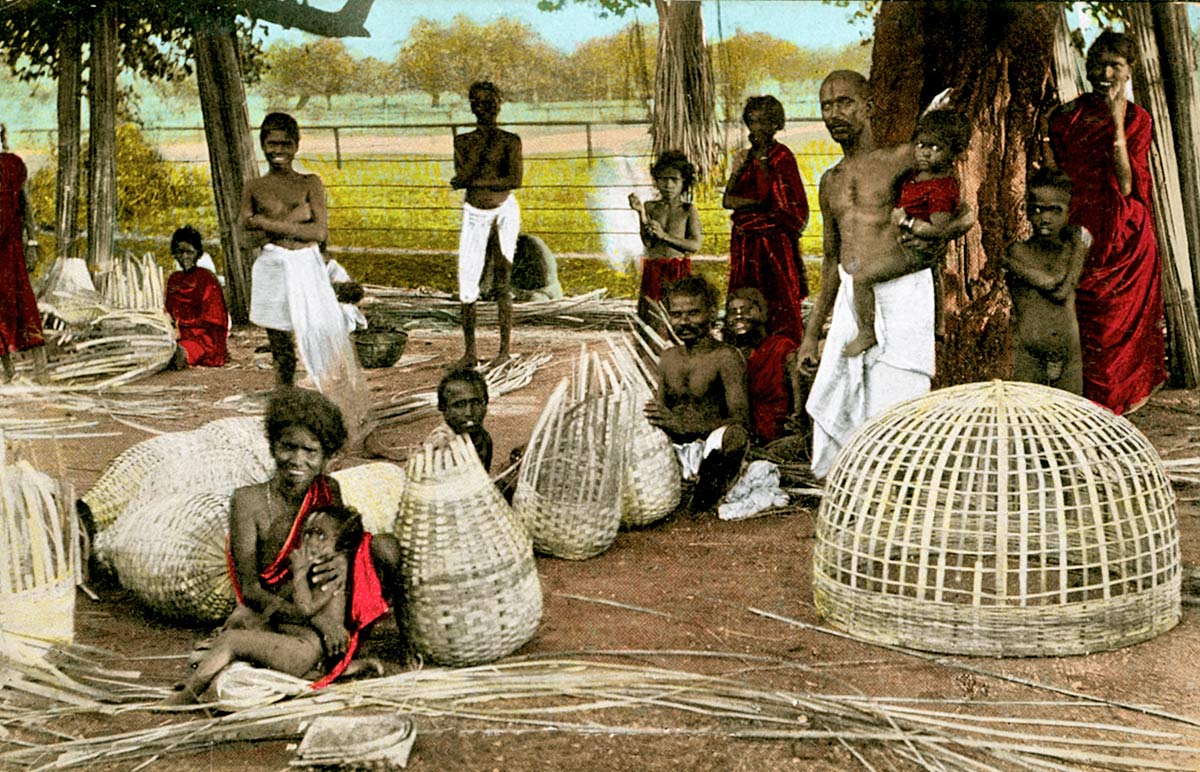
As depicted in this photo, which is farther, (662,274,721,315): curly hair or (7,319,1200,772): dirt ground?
(662,274,721,315): curly hair

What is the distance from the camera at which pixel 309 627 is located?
2.85 m

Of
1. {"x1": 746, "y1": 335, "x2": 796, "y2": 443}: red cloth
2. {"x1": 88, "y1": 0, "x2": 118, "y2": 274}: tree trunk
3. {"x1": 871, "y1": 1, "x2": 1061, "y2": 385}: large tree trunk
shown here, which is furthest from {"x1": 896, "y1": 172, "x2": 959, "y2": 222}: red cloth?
{"x1": 88, "y1": 0, "x2": 118, "y2": 274}: tree trunk

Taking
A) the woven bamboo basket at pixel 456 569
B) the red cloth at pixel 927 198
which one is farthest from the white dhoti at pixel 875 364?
the woven bamboo basket at pixel 456 569

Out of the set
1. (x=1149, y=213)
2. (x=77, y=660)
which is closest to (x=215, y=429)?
(x=77, y=660)

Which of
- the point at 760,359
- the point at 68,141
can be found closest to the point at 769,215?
the point at 760,359

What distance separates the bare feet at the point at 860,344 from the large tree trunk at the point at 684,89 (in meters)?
2.01

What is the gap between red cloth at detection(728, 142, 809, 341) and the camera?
524 cm

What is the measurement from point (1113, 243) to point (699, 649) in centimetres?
318

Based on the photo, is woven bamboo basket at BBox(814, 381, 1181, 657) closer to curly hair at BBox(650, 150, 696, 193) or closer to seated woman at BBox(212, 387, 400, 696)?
seated woman at BBox(212, 387, 400, 696)

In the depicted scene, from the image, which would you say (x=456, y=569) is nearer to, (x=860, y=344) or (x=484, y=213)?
(x=860, y=344)

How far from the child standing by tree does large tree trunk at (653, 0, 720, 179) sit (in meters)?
0.14

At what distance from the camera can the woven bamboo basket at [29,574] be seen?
10.1 feet

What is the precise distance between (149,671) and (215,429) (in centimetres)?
122

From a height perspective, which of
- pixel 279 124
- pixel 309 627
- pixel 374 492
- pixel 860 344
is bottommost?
pixel 309 627
